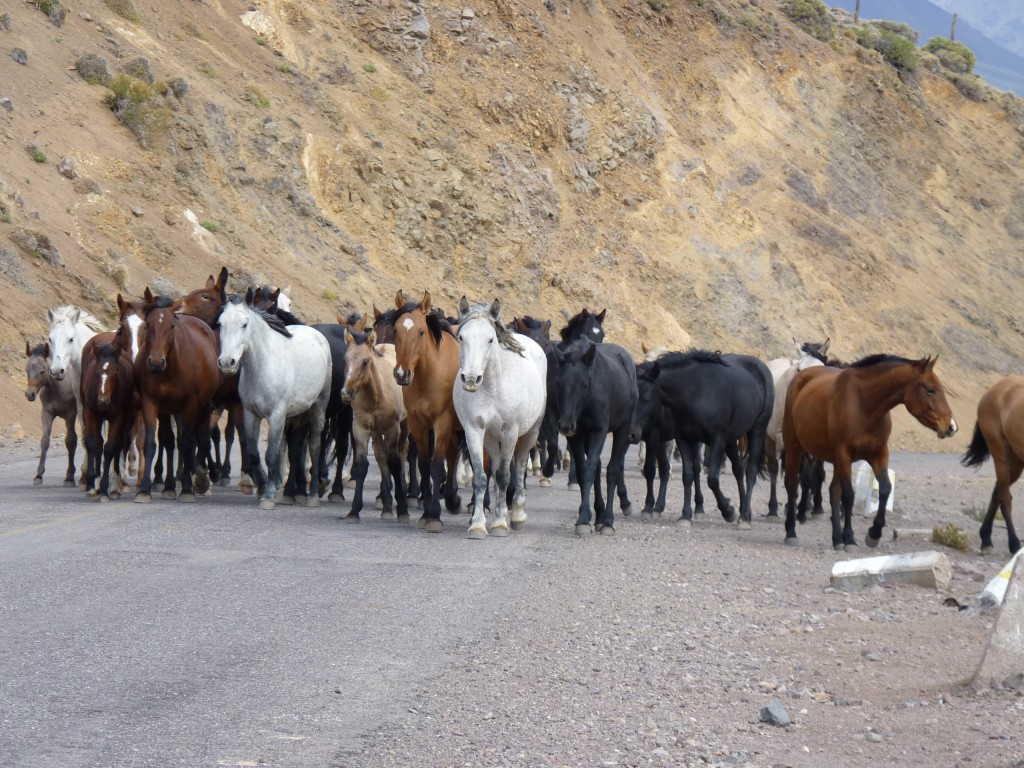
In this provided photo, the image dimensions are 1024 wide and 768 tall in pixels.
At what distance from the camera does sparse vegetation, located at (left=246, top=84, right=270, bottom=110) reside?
1832 inches

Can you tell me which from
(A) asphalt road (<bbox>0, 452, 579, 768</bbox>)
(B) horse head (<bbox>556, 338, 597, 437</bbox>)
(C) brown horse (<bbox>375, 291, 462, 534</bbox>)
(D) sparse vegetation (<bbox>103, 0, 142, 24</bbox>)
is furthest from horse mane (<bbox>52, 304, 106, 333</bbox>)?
(D) sparse vegetation (<bbox>103, 0, 142, 24</bbox>)

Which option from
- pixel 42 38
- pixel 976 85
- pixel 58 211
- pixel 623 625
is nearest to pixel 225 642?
pixel 623 625

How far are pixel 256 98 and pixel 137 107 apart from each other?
5.59 metres

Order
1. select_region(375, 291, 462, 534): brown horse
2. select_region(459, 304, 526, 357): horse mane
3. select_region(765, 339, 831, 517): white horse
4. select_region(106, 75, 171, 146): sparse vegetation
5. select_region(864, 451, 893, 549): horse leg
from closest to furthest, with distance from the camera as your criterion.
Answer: select_region(459, 304, 526, 357): horse mane, select_region(375, 291, 462, 534): brown horse, select_region(864, 451, 893, 549): horse leg, select_region(765, 339, 831, 517): white horse, select_region(106, 75, 171, 146): sparse vegetation

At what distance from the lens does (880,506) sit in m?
15.3

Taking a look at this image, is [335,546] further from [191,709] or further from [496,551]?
[191,709]

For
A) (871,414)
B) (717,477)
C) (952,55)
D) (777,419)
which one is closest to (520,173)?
(777,419)

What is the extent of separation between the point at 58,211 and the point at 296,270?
7.40m

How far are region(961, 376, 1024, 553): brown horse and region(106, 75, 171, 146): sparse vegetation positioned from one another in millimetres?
31153

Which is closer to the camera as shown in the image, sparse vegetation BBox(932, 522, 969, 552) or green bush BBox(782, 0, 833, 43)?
sparse vegetation BBox(932, 522, 969, 552)

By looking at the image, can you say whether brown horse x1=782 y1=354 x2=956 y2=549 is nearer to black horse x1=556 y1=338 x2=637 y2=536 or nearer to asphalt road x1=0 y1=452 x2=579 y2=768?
black horse x1=556 y1=338 x2=637 y2=536

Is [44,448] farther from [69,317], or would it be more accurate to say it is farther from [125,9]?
[125,9]

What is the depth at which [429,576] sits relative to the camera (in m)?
11.5

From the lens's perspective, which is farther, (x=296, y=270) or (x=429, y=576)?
(x=296, y=270)
